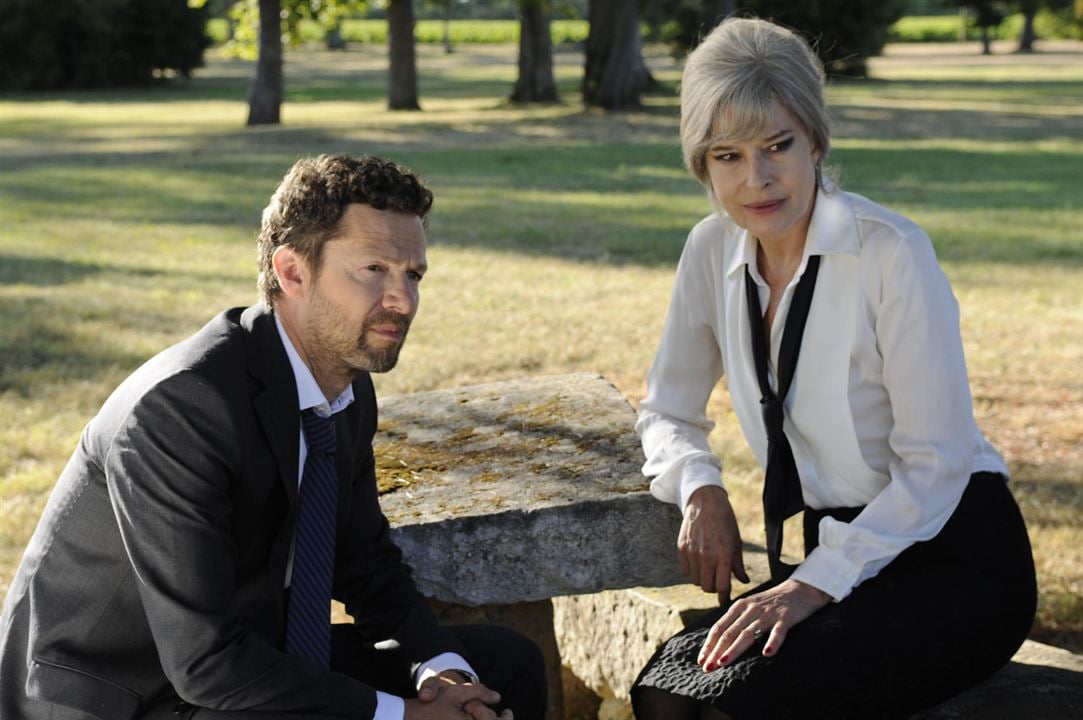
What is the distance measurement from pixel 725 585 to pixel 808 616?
1.35ft

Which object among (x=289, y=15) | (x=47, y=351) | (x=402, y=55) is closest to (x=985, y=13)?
(x=402, y=55)

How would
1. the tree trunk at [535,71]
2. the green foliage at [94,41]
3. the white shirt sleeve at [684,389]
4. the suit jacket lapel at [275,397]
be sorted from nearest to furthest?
the suit jacket lapel at [275,397], the white shirt sleeve at [684,389], the tree trunk at [535,71], the green foliage at [94,41]

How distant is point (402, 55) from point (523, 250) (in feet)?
59.7

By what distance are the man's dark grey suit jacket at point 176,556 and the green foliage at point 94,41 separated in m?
38.8

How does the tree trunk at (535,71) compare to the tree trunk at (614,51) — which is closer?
the tree trunk at (614,51)

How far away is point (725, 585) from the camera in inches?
133

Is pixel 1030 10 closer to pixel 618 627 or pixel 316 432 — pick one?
pixel 618 627

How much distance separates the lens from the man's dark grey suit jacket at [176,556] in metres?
2.48

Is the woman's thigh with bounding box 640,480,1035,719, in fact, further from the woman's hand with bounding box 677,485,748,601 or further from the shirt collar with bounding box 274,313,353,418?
the shirt collar with bounding box 274,313,353,418

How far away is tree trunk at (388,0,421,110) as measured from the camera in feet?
92.4

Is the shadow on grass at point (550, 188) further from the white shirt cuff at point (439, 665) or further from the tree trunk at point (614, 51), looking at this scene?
the white shirt cuff at point (439, 665)

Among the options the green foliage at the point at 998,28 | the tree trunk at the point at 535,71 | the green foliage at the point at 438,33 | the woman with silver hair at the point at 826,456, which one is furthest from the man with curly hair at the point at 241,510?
the green foliage at the point at 438,33

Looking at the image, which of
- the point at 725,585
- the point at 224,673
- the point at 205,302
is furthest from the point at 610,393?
the point at 205,302

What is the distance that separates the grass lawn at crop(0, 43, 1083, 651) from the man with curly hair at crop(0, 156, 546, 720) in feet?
8.09
